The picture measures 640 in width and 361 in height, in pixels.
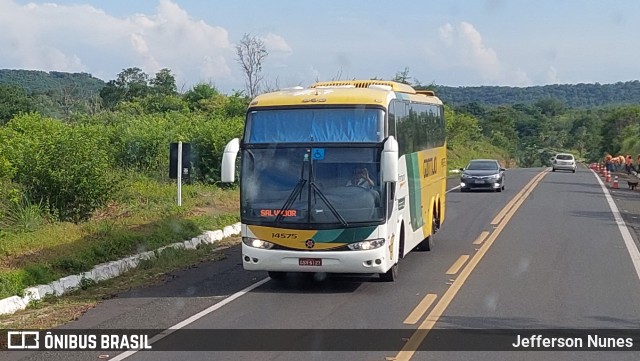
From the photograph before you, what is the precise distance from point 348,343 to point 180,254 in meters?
7.33

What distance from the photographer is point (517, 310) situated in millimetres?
10453

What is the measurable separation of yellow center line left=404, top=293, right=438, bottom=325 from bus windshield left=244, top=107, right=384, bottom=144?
2364 mm

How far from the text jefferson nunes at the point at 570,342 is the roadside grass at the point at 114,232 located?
679 cm

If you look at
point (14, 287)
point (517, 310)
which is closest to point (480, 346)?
point (517, 310)

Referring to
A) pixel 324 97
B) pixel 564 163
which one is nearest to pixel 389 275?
pixel 324 97

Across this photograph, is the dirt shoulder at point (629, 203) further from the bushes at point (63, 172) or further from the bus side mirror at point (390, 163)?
the bushes at point (63, 172)

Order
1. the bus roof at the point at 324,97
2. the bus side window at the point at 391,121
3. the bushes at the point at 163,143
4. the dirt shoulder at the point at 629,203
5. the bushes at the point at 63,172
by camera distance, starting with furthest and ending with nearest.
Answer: the bushes at the point at 163,143
the dirt shoulder at the point at 629,203
the bushes at the point at 63,172
the bus side window at the point at 391,121
the bus roof at the point at 324,97

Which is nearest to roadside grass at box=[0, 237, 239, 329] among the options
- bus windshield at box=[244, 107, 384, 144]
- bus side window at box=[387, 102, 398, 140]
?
bus windshield at box=[244, 107, 384, 144]

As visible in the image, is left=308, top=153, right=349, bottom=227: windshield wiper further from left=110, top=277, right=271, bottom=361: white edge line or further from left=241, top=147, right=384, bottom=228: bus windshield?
left=110, top=277, right=271, bottom=361: white edge line

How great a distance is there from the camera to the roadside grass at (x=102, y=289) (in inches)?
399

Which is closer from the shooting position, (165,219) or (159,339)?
(159,339)

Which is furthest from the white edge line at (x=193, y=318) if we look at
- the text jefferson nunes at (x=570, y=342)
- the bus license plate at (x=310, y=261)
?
the text jefferson nunes at (x=570, y=342)

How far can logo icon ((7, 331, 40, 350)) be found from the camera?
28.7 feet

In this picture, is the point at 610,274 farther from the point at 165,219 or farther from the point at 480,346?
the point at 165,219
